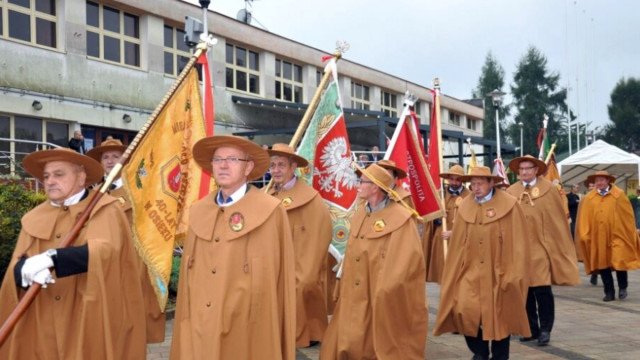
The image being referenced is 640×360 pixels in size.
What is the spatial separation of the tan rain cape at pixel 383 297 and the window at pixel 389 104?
28.1 meters

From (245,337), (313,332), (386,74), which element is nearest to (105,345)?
(245,337)

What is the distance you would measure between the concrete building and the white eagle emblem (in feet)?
19.4

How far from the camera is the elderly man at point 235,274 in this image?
4375 millimetres

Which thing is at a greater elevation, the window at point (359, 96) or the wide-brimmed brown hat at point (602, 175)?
the window at point (359, 96)

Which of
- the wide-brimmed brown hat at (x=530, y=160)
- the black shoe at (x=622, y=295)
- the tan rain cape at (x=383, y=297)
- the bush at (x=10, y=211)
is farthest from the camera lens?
the black shoe at (x=622, y=295)

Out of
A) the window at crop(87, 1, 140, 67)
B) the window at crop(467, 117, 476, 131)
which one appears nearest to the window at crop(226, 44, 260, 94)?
the window at crop(87, 1, 140, 67)

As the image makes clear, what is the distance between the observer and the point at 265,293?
445cm

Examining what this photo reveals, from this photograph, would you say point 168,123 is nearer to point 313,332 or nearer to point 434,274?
point 313,332

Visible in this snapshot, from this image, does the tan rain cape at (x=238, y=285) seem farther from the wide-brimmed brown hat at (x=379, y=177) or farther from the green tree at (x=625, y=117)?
the green tree at (x=625, y=117)

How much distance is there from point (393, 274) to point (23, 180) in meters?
8.45

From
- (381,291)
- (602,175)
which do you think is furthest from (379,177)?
(602,175)

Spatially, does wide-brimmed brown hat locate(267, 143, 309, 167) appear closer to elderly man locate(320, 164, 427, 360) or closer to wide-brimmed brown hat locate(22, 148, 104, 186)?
elderly man locate(320, 164, 427, 360)

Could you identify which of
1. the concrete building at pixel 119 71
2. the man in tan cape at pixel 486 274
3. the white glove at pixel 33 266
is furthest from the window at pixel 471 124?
the white glove at pixel 33 266

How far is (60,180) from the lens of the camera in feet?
15.5
